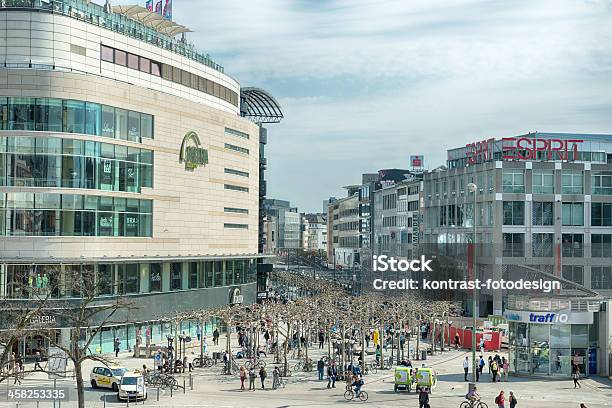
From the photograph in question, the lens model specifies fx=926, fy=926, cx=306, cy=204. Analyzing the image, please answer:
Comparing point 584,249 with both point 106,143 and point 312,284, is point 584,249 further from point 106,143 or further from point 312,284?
point 106,143

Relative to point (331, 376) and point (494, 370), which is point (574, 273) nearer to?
point (494, 370)

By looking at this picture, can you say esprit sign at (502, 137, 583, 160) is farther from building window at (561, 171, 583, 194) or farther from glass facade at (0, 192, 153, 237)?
glass facade at (0, 192, 153, 237)

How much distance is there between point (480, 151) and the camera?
112750 millimetres

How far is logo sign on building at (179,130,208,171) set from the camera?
8812 centimetres

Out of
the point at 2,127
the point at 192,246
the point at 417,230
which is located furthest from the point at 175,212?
the point at 417,230

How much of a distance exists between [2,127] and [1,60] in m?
5.45

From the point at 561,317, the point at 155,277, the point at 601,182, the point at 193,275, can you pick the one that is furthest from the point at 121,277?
the point at 601,182

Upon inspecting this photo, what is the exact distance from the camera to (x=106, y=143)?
75812mm

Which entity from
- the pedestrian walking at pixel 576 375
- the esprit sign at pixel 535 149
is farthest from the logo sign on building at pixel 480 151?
the pedestrian walking at pixel 576 375

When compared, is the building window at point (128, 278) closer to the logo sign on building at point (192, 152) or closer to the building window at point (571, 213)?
the logo sign on building at point (192, 152)

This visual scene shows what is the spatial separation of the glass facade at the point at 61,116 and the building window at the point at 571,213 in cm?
5386

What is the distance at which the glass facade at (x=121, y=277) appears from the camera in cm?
7056

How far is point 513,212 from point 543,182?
4.81 metres

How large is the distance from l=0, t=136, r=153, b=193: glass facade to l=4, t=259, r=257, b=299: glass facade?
6516 millimetres
